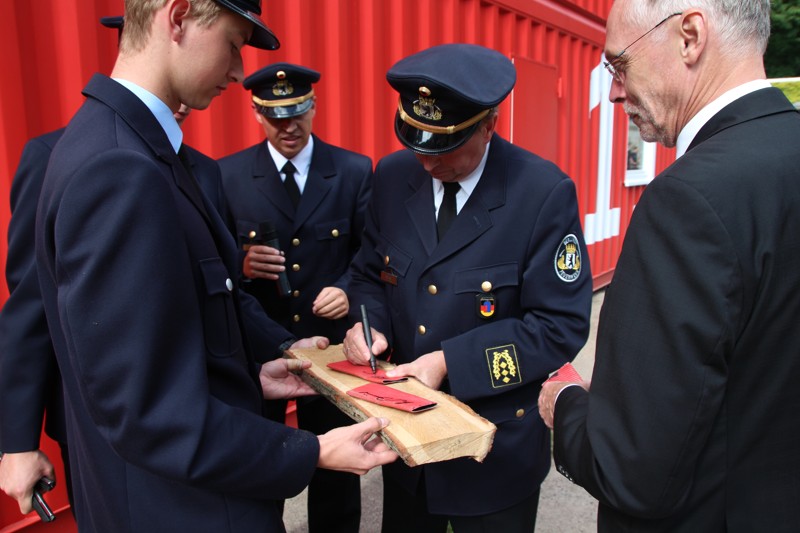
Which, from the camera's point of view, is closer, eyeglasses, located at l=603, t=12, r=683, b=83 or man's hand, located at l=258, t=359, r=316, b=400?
eyeglasses, located at l=603, t=12, r=683, b=83

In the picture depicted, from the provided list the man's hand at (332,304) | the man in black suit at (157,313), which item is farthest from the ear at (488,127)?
the man's hand at (332,304)

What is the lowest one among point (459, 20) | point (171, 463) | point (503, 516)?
point (503, 516)

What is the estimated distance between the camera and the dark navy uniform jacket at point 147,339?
0.94m

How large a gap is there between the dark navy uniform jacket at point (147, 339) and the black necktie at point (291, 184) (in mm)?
1512

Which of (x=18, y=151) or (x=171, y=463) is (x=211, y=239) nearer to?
(x=171, y=463)

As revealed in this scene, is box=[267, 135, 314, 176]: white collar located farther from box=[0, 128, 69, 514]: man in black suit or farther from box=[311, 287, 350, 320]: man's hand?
box=[0, 128, 69, 514]: man in black suit

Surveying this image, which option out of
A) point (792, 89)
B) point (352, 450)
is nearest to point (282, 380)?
point (352, 450)

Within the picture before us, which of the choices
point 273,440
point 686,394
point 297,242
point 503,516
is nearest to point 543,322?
point 503,516

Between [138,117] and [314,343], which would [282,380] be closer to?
[314,343]

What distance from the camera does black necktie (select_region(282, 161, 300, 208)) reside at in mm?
2746

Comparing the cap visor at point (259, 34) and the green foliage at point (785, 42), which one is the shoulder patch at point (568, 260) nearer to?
the cap visor at point (259, 34)

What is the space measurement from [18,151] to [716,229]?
239 centimetres

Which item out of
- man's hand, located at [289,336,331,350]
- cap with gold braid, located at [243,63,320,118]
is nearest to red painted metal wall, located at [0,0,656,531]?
cap with gold braid, located at [243,63,320,118]

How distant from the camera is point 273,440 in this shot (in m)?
1.16
